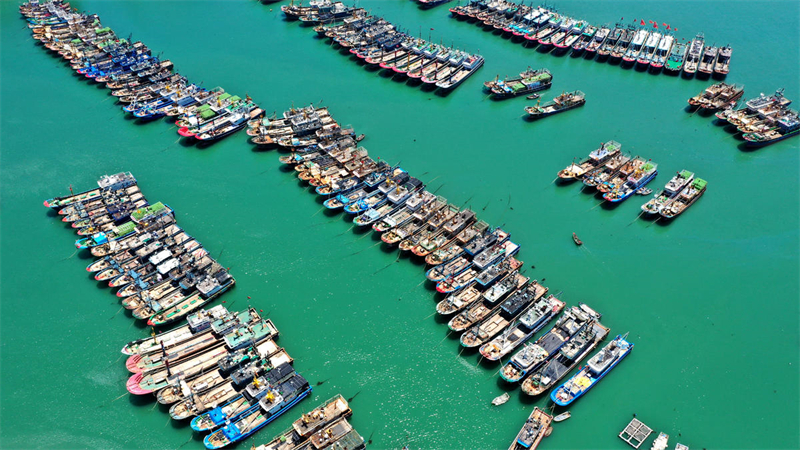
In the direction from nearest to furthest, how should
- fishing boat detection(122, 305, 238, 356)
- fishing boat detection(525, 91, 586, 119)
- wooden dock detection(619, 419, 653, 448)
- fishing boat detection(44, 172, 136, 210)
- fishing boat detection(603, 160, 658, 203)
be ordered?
wooden dock detection(619, 419, 653, 448) < fishing boat detection(122, 305, 238, 356) < fishing boat detection(603, 160, 658, 203) < fishing boat detection(44, 172, 136, 210) < fishing boat detection(525, 91, 586, 119)

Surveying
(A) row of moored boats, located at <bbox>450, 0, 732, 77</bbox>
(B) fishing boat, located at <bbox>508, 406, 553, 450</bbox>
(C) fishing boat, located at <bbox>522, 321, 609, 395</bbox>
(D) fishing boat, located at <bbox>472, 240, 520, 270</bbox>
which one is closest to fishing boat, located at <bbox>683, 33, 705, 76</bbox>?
(A) row of moored boats, located at <bbox>450, 0, 732, 77</bbox>

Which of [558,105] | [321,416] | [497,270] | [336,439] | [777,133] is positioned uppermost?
[777,133]

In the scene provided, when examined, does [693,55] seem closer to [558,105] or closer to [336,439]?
[558,105]

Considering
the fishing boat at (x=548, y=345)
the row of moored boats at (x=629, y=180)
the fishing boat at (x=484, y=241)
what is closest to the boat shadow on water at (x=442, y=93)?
the row of moored boats at (x=629, y=180)

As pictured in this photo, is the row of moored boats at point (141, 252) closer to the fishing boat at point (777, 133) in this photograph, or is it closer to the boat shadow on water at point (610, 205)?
the boat shadow on water at point (610, 205)

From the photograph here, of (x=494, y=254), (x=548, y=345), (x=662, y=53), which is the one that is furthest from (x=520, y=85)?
(x=548, y=345)

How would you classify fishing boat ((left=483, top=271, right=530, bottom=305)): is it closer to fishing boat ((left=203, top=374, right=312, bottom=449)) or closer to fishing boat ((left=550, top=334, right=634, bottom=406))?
fishing boat ((left=550, top=334, right=634, bottom=406))

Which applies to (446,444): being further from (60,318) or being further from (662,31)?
(662,31)
